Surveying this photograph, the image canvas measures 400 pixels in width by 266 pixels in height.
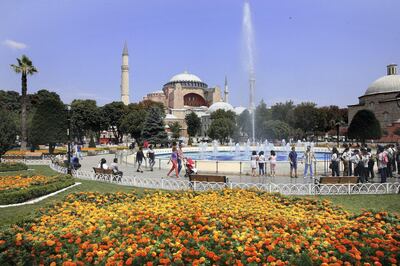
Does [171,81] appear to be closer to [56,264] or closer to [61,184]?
[61,184]

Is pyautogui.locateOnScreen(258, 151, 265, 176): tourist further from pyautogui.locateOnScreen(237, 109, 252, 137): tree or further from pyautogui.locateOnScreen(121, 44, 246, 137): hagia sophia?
pyautogui.locateOnScreen(121, 44, 246, 137): hagia sophia

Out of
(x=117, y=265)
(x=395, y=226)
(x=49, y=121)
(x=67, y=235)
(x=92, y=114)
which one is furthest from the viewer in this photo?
(x=92, y=114)

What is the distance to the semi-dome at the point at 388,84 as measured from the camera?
182 feet

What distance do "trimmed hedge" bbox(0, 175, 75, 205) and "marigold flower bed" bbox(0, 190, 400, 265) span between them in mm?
3046

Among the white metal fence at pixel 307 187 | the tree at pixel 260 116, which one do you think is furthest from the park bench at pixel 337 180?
the tree at pixel 260 116

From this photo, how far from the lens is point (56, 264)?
476cm

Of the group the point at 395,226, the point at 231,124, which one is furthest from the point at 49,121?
the point at 231,124

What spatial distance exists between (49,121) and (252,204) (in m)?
24.1

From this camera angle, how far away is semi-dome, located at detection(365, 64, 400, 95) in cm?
5559

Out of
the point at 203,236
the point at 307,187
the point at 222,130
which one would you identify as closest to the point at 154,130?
the point at 222,130

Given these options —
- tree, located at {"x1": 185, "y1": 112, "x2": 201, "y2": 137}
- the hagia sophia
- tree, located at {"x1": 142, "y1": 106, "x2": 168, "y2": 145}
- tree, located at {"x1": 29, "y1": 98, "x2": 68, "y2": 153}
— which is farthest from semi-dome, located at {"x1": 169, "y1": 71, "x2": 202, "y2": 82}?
tree, located at {"x1": 29, "y1": 98, "x2": 68, "y2": 153}

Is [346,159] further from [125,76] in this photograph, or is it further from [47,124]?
[125,76]

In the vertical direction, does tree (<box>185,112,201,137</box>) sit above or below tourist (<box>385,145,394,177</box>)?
above

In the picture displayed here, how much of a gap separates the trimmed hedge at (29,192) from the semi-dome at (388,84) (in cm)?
5594
